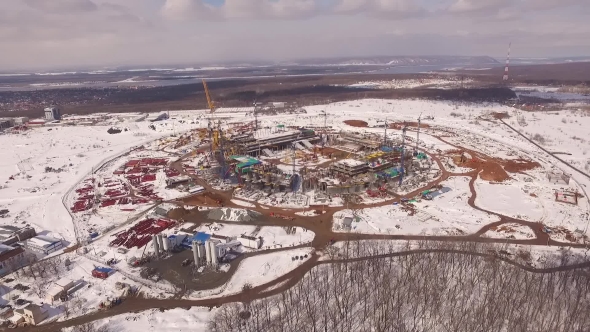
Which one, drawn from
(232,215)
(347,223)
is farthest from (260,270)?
(347,223)

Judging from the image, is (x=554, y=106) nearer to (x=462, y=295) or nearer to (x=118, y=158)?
(x=462, y=295)

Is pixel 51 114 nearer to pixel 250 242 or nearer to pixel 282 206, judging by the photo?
pixel 282 206

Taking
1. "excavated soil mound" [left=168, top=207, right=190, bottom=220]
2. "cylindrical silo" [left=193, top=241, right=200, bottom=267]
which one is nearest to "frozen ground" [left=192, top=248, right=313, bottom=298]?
"cylindrical silo" [left=193, top=241, right=200, bottom=267]

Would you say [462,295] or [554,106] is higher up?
[554,106]

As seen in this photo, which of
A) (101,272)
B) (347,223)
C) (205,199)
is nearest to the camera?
(101,272)

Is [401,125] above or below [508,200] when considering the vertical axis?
above

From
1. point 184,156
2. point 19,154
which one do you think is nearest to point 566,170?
point 184,156

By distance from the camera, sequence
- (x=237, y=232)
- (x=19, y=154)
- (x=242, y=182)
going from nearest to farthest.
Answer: (x=237, y=232) → (x=242, y=182) → (x=19, y=154)
